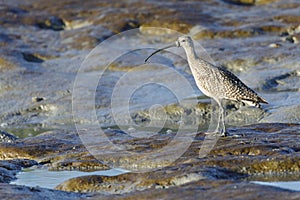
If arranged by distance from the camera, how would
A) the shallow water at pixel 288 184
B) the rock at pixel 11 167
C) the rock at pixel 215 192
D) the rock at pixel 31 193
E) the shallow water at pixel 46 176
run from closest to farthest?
the rock at pixel 215 192
the rock at pixel 31 193
the shallow water at pixel 288 184
the shallow water at pixel 46 176
the rock at pixel 11 167

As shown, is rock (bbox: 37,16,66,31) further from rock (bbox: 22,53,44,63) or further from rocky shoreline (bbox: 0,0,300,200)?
rock (bbox: 22,53,44,63)

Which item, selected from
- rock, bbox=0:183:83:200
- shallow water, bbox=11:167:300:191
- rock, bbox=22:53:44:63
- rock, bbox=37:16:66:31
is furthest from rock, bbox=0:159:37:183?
rock, bbox=37:16:66:31

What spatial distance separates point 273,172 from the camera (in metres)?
12.3

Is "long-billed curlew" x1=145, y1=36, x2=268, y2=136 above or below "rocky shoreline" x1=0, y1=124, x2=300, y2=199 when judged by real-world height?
above

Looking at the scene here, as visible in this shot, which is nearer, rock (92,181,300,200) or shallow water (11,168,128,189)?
rock (92,181,300,200)

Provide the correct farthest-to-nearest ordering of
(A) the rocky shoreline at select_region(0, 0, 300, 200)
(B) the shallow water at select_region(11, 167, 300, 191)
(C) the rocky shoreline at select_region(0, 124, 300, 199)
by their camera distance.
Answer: (B) the shallow water at select_region(11, 167, 300, 191) → (A) the rocky shoreline at select_region(0, 0, 300, 200) → (C) the rocky shoreline at select_region(0, 124, 300, 199)

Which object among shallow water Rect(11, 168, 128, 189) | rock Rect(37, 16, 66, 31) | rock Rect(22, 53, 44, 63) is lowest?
shallow water Rect(11, 168, 128, 189)

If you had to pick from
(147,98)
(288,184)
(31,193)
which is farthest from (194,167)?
(147,98)

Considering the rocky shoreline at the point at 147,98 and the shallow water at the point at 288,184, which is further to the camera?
the rocky shoreline at the point at 147,98

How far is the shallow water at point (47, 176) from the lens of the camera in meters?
12.9

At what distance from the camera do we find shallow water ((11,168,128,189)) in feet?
42.5

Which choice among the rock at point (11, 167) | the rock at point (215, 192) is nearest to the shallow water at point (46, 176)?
the rock at point (11, 167)

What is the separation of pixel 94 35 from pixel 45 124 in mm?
9667

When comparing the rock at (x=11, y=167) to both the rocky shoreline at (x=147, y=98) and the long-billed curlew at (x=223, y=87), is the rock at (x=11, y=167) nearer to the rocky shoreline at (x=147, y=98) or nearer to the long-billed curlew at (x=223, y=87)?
the rocky shoreline at (x=147, y=98)
